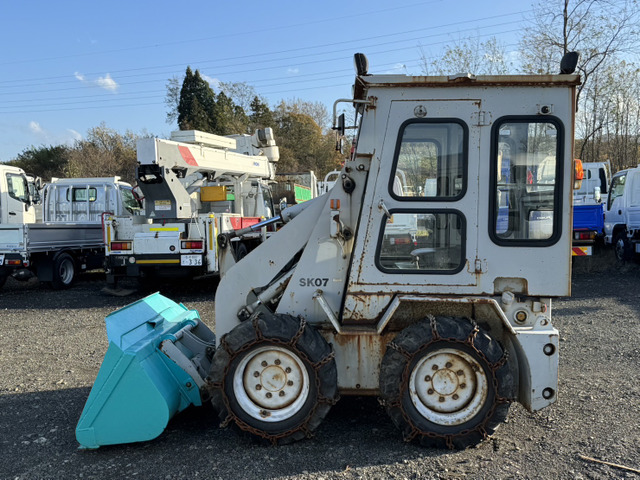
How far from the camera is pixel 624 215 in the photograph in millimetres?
12375

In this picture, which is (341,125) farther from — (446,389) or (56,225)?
(56,225)

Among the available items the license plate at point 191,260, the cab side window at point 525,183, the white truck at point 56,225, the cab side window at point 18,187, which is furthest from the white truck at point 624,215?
the cab side window at point 18,187

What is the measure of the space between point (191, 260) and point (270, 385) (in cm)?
568

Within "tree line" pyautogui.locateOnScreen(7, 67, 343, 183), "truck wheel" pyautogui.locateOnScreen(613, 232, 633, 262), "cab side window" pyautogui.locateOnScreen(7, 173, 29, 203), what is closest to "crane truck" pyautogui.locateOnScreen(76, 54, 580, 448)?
"truck wheel" pyautogui.locateOnScreen(613, 232, 633, 262)

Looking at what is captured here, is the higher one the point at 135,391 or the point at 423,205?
the point at 423,205

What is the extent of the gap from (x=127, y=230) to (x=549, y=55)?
15548 mm

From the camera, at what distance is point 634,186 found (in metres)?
12.3

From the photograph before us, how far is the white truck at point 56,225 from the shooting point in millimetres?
9570

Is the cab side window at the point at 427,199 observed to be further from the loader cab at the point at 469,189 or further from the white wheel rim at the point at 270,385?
the white wheel rim at the point at 270,385

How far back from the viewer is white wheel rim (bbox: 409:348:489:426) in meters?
3.28

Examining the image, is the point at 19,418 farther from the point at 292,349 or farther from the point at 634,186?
the point at 634,186

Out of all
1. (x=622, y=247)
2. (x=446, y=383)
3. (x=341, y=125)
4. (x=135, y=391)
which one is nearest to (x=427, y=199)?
(x=341, y=125)

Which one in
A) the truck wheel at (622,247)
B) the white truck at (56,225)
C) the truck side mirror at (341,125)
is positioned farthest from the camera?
the truck wheel at (622,247)

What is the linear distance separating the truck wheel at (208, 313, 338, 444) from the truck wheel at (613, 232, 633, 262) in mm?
11160
